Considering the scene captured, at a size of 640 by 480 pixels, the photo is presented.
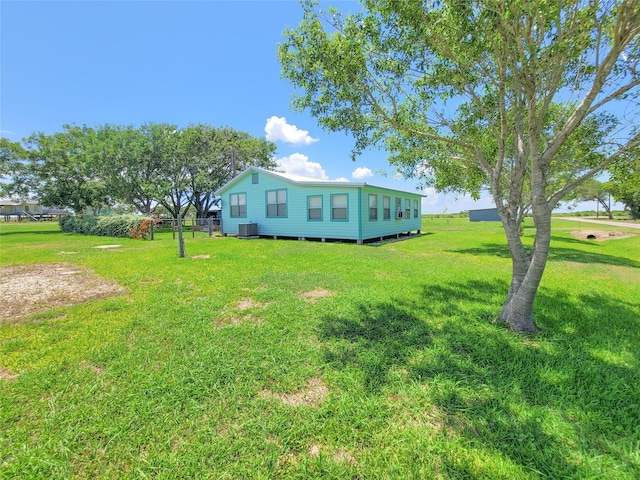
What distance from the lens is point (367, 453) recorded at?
1.71 meters

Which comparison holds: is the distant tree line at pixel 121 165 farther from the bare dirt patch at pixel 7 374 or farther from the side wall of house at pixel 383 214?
the bare dirt patch at pixel 7 374

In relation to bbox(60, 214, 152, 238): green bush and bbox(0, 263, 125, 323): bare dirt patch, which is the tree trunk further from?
bbox(60, 214, 152, 238): green bush

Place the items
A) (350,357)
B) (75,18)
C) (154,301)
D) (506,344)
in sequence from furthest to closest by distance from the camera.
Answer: (75,18) → (154,301) → (506,344) → (350,357)

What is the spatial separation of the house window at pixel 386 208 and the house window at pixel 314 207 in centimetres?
365

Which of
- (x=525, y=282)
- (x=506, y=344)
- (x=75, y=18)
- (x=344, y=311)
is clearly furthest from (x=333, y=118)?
(x=75, y=18)

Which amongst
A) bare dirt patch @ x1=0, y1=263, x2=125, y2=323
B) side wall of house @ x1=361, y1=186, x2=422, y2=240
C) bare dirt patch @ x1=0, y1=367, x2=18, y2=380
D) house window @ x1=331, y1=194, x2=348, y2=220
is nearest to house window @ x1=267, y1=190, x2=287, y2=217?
house window @ x1=331, y1=194, x2=348, y2=220

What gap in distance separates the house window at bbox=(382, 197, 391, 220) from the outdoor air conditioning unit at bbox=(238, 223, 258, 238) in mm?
6854

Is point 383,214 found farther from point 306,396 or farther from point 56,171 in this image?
point 56,171

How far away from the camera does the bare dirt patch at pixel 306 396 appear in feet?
7.04

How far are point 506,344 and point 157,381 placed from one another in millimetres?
3453

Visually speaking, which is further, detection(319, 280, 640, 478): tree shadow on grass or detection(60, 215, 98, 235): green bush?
detection(60, 215, 98, 235): green bush

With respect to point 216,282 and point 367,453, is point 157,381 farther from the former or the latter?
point 216,282

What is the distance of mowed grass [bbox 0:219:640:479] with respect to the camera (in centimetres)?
166

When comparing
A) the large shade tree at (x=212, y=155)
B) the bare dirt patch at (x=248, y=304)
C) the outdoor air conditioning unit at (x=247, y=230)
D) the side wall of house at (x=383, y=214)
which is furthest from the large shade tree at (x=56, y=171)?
the bare dirt patch at (x=248, y=304)
